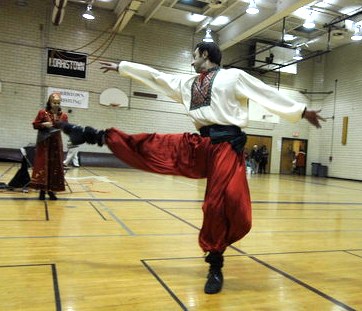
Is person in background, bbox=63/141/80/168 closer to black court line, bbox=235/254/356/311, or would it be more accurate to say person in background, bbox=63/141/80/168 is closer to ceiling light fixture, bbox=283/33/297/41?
ceiling light fixture, bbox=283/33/297/41

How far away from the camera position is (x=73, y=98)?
16500mm

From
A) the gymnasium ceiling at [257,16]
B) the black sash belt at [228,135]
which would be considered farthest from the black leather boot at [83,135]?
the gymnasium ceiling at [257,16]

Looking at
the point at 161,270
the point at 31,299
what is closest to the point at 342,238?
the point at 161,270

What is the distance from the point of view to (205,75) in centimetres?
288

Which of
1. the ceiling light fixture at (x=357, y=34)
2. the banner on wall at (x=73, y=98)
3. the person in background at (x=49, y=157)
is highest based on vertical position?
the ceiling light fixture at (x=357, y=34)

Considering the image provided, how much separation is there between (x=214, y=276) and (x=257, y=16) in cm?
1361

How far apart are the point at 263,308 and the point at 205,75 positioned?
5.42ft

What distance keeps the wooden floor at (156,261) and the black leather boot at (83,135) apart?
957 mm

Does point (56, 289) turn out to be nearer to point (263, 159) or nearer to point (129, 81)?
point (129, 81)

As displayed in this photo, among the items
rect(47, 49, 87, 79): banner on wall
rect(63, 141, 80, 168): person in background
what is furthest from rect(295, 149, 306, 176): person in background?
rect(47, 49, 87, 79): banner on wall

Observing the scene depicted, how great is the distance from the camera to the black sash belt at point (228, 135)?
269cm

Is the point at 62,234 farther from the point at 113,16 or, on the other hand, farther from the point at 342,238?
the point at 113,16

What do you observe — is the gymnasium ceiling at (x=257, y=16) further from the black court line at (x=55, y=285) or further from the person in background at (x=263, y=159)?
the black court line at (x=55, y=285)

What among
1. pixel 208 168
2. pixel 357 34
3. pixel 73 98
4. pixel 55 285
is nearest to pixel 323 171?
pixel 357 34
